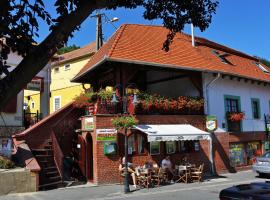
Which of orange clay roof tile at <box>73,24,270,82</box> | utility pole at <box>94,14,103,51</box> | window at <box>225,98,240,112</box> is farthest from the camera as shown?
utility pole at <box>94,14,103,51</box>

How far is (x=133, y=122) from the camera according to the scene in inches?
669

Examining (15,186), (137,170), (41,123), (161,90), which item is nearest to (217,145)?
(161,90)

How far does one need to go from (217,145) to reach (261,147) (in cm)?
546

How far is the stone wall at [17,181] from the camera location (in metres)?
15.5

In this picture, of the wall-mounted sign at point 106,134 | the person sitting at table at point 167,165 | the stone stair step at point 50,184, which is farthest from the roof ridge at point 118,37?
the stone stair step at point 50,184

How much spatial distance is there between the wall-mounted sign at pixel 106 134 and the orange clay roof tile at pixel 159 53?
3312 millimetres

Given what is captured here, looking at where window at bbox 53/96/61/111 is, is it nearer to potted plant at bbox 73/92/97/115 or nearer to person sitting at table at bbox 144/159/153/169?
potted plant at bbox 73/92/97/115

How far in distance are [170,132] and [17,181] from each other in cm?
724

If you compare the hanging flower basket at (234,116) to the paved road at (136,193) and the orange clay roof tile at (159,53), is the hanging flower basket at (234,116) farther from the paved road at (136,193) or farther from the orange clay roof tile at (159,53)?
the paved road at (136,193)

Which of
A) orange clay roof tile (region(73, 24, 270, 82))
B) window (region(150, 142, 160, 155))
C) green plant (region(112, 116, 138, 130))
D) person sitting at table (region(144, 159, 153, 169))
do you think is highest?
orange clay roof tile (region(73, 24, 270, 82))

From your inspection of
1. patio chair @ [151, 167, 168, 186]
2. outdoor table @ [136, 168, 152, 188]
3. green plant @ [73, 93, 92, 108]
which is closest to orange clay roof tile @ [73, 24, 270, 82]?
green plant @ [73, 93, 92, 108]

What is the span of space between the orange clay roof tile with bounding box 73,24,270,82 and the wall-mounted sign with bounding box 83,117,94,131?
2815 mm

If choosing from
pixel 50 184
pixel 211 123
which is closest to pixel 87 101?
pixel 50 184

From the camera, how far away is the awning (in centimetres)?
1841
